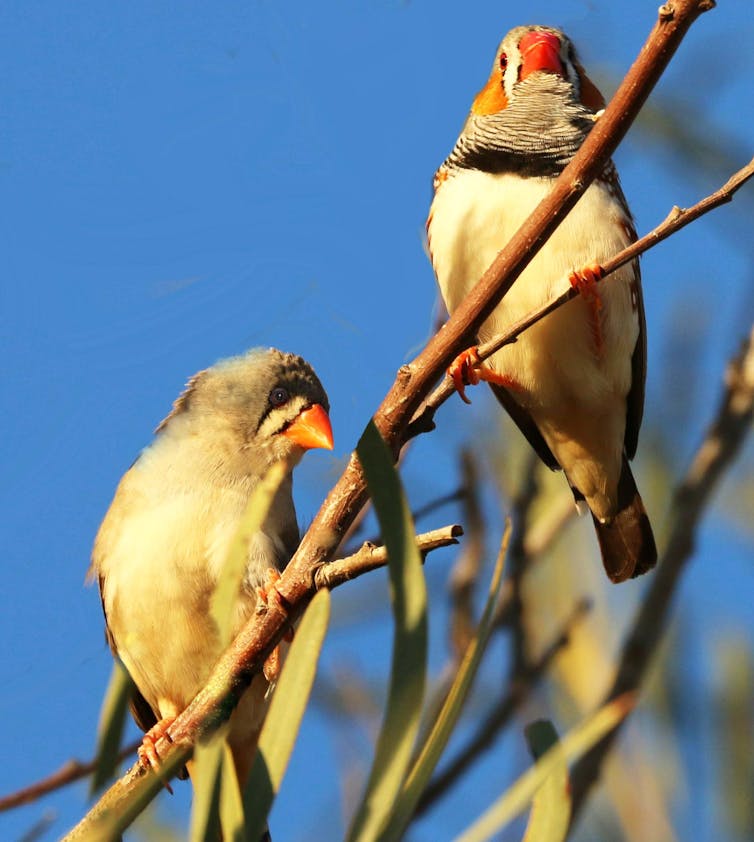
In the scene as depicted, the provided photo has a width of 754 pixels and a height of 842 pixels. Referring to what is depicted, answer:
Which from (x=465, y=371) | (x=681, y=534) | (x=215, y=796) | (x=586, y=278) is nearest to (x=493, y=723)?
(x=681, y=534)

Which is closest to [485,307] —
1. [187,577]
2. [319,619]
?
[319,619]

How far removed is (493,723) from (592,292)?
178 cm

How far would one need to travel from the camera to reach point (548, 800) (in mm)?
1431

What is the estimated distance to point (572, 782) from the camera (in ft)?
6.76

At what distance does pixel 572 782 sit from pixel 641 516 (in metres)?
1.96

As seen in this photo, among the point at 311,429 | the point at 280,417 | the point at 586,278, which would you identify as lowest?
the point at 586,278

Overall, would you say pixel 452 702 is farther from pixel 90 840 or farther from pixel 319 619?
pixel 90 840

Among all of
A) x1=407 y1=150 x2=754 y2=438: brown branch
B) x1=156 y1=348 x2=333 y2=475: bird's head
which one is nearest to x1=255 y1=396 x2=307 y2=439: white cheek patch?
x1=156 y1=348 x2=333 y2=475: bird's head

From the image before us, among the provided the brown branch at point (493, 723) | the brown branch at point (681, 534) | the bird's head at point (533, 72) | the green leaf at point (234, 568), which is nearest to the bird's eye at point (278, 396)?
the bird's head at point (533, 72)

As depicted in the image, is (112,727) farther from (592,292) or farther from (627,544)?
(627,544)

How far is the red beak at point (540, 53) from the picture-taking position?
4109mm

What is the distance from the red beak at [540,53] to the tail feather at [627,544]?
1480mm

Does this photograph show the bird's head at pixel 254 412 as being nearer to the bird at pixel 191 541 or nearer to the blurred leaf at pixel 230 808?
the bird at pixel 191 541

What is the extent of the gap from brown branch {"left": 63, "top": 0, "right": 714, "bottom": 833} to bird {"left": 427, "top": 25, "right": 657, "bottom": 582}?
1438mm
